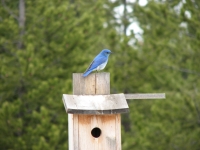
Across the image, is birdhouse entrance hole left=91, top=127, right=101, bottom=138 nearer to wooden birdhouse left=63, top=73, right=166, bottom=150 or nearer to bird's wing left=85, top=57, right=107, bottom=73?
wooden birdhouse left=63, top=73, right=166, bottom=150

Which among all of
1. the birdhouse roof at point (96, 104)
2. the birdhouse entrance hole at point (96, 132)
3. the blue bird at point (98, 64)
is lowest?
the birdhouse entrance hole at point (96, 132)

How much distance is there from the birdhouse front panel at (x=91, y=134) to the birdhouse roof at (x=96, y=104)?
0.46 ft

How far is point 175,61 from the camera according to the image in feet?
50.2

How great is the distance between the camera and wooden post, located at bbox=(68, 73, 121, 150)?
5.71 m

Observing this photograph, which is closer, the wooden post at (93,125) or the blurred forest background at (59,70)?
the wooden post at (93,125)

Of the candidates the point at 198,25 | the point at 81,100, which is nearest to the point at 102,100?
the point at 81,100

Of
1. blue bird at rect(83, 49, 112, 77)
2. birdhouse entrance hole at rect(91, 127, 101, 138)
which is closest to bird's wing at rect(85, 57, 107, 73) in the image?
blue bird at rect(83, 49, 112, 77)

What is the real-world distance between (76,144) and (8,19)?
26.1 feet

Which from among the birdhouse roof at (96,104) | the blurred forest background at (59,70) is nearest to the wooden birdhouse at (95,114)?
the birdhouse roof at (96,104)

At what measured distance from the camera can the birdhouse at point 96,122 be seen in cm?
566

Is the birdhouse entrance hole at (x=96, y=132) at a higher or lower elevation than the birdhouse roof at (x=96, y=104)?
lower

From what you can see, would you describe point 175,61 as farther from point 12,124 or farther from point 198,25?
point 12,124

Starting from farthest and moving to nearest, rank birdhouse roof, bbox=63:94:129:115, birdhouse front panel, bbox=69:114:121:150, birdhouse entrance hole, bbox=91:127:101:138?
birdhouse entrance hole, bbox=91:127:101:138 → birdhouse front panel, bbox=69:114:121:150 → birdhouse roof, bbox=63:94:129:115

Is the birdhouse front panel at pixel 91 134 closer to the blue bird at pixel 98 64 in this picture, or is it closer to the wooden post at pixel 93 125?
the wooden post at pixel 93 125
